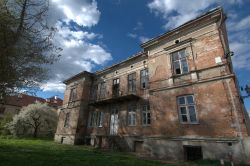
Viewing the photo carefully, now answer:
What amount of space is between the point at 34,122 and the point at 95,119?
16750 millimetres

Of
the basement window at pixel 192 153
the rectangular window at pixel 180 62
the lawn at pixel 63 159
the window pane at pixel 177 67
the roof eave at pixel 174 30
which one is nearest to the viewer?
the lawn at pixel 63 159

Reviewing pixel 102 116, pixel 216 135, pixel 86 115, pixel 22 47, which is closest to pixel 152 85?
pixel 216 135

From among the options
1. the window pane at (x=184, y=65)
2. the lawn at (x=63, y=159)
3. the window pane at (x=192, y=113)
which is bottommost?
the lawn at (x=63, y=159)

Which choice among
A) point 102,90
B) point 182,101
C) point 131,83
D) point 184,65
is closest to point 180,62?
point 184,65

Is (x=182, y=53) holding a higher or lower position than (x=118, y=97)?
higher

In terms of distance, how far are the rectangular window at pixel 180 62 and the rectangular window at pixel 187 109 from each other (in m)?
2.00

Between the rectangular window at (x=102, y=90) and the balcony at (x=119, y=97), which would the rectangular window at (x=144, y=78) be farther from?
the rectangular window at (x=102, y=90)

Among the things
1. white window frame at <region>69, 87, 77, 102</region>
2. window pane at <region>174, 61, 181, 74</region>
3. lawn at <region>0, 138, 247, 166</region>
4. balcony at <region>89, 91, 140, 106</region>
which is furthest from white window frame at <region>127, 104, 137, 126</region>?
white window frame at <region>69, 87, 77, 102</region>

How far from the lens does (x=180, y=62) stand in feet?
44.6

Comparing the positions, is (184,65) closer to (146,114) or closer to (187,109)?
(187,109)

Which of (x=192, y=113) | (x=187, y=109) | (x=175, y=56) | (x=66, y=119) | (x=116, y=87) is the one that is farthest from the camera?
(x=66, y=119)

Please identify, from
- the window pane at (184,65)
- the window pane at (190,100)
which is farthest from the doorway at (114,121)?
the window pane at (184,65)

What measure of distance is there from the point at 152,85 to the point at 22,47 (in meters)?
9.44

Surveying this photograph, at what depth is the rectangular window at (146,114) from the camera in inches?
613
